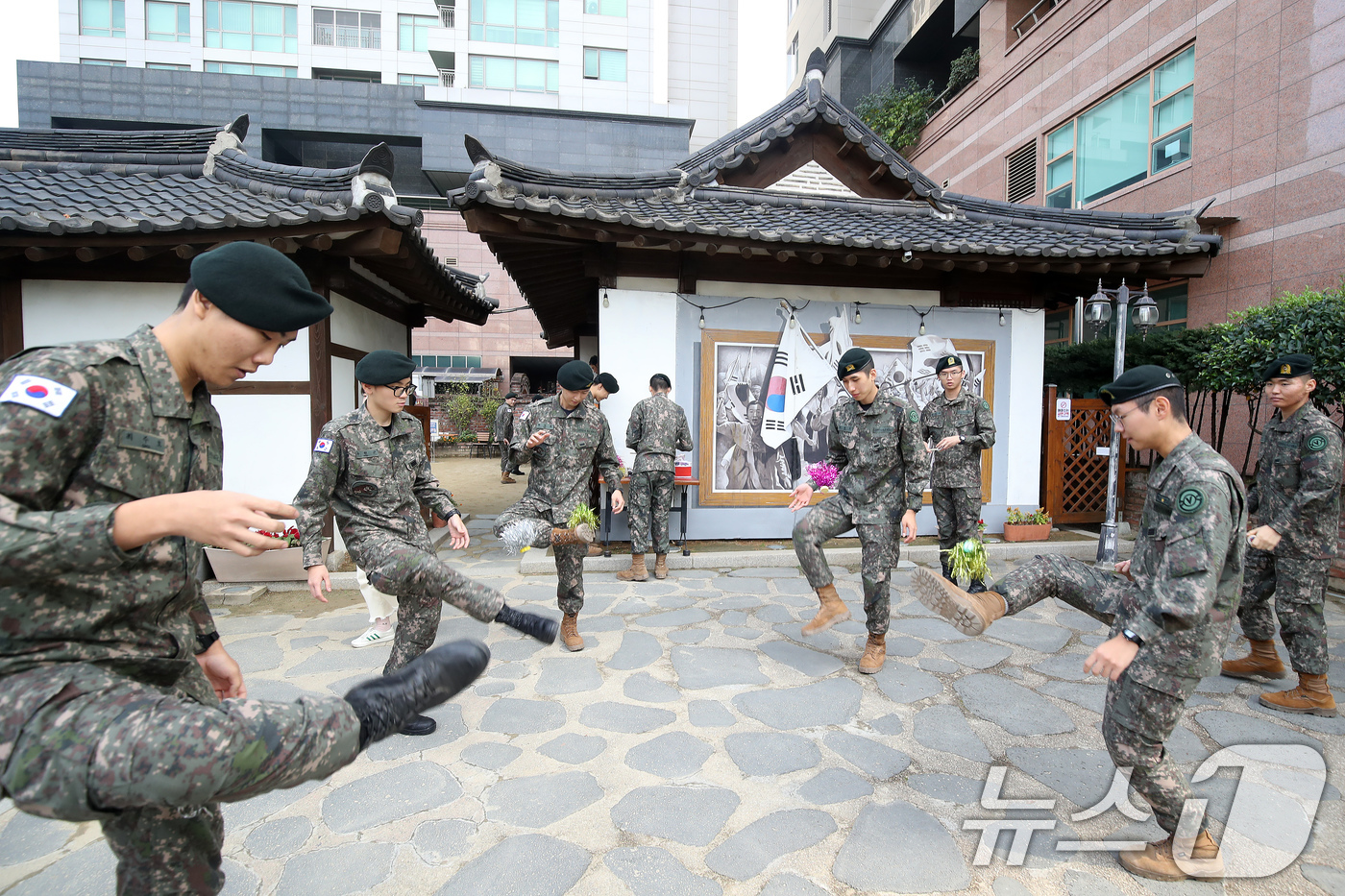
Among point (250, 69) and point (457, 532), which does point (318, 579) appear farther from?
point (250, 69)

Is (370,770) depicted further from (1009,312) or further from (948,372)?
(1009,312)

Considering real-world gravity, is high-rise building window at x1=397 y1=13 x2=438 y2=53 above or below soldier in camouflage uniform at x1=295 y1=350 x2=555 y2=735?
above

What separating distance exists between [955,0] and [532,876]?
80.0ft

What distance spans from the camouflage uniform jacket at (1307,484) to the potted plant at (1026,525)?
4.48 metres

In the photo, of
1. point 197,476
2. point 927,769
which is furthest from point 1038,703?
point 197,476

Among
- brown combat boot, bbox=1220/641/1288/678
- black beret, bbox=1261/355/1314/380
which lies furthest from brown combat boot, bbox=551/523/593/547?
black beret, bbox=1261/355/1314/380

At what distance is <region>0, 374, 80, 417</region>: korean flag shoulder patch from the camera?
1417 mm

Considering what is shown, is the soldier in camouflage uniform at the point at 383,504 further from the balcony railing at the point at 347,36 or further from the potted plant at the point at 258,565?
the balcony railing at the point at 347,36

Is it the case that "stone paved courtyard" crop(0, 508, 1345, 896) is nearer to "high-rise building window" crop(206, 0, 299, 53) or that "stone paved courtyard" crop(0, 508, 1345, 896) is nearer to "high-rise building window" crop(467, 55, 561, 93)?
"high-rise building window" crop(467, 55, 561, 93)

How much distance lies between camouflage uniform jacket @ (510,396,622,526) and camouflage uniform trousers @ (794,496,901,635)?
1.78 meters

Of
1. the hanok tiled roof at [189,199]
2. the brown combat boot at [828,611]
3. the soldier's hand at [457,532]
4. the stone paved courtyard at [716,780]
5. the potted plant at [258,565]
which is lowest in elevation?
the stone paved courtyard at [716,780]

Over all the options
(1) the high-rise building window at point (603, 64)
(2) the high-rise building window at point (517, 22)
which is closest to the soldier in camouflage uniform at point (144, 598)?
(1) the high-rise building window at point (603, 64)

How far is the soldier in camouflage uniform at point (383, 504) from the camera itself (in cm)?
335

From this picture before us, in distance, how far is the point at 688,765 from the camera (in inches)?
130
